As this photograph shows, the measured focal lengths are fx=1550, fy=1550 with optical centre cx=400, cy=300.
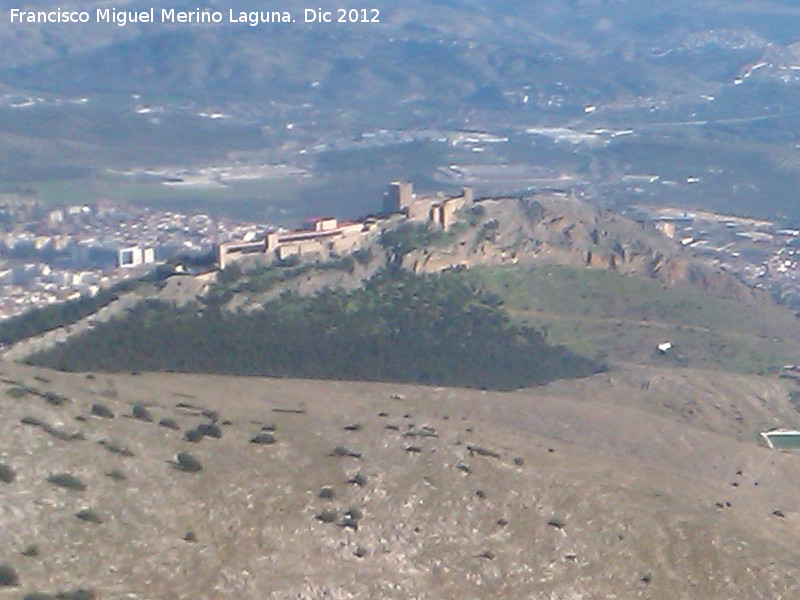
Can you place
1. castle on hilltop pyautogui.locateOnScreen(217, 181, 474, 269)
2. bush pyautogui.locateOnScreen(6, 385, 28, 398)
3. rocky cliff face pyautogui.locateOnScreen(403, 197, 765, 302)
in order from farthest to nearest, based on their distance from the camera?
rocky cliff face pyautogui.locateOnScreen(403, 197, 765, 302) < castle on hilltop pyautogui.locateOnScreen(217, 181, 474, 269) < bush pyautogui.locateOnScreen(6, 385, 28, 398)

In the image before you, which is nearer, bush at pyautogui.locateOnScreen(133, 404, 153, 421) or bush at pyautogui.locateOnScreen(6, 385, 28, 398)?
bush at pyautogui.locateOnScreen(6, 385, 28, 398)

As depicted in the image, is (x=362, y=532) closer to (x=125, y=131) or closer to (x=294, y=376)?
(x=294, y=376)

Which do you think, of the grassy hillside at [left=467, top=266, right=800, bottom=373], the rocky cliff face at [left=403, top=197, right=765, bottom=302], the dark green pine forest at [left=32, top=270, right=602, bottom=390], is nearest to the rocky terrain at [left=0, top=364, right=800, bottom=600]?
the dark green pine forest at [left=32, top=270, right=602, bottom=390]

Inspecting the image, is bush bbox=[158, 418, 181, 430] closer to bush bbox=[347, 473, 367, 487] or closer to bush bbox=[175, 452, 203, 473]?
bush bbox=[175, 452, 203, 473]

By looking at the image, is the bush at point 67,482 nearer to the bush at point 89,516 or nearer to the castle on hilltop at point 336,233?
the bush at point 89,516

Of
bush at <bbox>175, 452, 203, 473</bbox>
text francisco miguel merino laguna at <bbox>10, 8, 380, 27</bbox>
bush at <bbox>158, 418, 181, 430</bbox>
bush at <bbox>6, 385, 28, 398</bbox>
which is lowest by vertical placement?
bush at <bbox>175, 452, 203, 473</bbox>

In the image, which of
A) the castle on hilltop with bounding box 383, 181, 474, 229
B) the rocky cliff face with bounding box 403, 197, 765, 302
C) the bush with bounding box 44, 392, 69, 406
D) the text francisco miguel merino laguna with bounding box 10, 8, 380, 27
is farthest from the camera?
the text francisco miguel merino laguna with bounding box 10, 8, 380, 27

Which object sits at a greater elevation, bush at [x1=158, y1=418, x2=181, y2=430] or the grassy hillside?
bush at [x1=158, y1=418, x2=181, y2=430]
